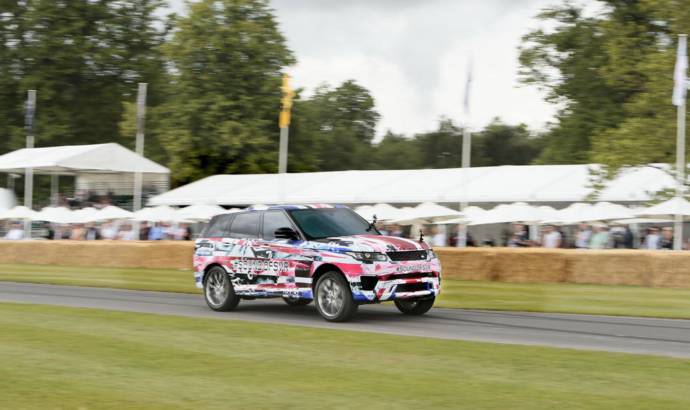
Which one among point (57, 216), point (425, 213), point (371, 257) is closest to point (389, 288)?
point (371, 257)

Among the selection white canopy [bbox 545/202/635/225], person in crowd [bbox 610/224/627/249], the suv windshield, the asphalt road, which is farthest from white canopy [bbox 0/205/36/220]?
the suv windshield

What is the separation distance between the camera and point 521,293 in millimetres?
21578

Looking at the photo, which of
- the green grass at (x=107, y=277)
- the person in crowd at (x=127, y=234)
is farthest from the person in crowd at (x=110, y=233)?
the green grass at (x=107, y=277)

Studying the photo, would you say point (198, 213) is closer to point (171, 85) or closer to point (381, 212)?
point (381, 212)

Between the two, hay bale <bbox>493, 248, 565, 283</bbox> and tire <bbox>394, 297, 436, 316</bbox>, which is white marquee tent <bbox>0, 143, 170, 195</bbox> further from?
tire <bbox>394, 297, 436, 316</bbox>

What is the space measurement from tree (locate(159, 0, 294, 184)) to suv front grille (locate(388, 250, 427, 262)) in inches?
1651

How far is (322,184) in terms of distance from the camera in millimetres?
47531

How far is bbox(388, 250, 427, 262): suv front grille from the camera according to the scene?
14.8 m

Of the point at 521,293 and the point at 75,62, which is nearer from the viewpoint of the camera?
the point at 521,293

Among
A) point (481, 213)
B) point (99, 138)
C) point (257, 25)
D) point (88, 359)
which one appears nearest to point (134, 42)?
point (99, 138)

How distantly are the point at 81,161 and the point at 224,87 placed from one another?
11682 millimetres

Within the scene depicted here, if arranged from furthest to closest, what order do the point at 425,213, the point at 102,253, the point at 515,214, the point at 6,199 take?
the point at 6,199 → the point at 425,213 → the point at 515,214 → the point at 102,253

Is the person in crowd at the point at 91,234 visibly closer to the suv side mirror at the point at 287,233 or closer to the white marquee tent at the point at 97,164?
the white marquee tent at the point at 97,164

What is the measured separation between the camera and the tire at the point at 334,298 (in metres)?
14.9
